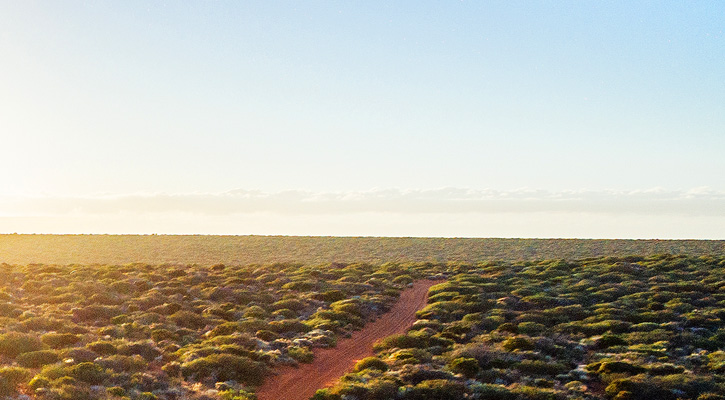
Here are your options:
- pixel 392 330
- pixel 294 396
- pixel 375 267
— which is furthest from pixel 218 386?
pixel 375 267

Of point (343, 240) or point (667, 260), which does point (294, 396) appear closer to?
point (667, 260)

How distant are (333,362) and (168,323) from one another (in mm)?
12129

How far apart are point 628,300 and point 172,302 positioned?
33.5 m

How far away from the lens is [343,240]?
10275cm

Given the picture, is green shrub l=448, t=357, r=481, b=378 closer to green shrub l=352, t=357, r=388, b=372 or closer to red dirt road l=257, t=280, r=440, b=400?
green shrub l=352, t=357, r=388, b=372

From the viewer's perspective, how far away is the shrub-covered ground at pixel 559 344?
74.2 ft

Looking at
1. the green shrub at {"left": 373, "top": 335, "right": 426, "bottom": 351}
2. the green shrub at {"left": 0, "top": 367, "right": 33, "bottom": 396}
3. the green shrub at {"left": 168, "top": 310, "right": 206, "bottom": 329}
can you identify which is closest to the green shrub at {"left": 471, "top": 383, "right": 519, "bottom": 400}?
the green shrub at {"left": 373, "top": 335, "right": 426, "bottom": 351}

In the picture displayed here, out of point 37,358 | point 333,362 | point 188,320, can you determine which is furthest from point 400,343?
point 37,358

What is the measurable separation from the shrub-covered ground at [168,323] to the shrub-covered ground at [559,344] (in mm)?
4944

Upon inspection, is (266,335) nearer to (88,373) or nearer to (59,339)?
(88,373)

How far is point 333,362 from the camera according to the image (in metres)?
28.1

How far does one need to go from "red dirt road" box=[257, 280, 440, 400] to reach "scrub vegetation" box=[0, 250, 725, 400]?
0.72 meters

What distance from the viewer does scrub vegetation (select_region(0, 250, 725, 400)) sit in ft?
75.0

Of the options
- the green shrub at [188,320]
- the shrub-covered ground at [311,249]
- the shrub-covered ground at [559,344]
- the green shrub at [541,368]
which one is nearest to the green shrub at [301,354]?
the shrub-covered ground at [559,344]
